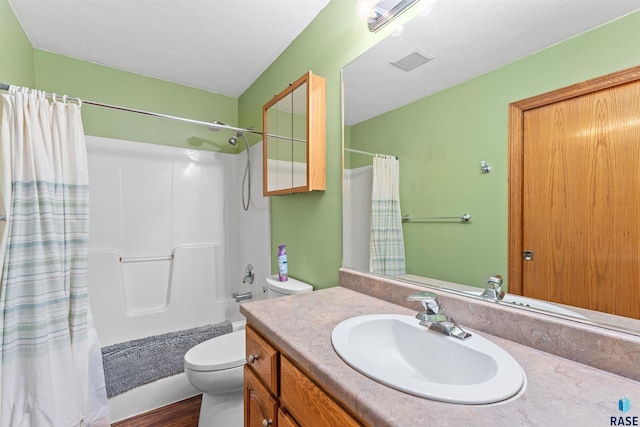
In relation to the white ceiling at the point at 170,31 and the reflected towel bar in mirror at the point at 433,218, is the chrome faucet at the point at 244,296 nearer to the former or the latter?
the reflected towel bar in mirror at the point at 433,218

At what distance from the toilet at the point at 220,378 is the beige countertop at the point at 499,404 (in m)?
0.75

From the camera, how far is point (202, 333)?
6.68 ft

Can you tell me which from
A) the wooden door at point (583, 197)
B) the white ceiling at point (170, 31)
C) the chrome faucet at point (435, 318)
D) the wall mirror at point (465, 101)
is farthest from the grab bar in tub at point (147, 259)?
the wooden door at point (583, 197)

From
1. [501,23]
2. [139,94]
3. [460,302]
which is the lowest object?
[460,302]

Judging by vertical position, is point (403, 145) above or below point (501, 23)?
below

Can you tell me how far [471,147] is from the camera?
2.96ft

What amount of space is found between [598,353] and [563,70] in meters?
0.69

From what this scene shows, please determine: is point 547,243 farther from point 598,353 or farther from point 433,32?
point 433,32

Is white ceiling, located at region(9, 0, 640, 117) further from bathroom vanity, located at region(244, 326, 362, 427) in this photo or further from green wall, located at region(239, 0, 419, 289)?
bathroom vanity, located at region(244, 326, 362, 427)

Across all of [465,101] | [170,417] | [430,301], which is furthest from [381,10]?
[170,417]

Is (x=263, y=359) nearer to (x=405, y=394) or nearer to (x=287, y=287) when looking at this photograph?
(x=405, y=394)

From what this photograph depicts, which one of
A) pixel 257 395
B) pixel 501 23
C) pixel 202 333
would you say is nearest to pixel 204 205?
pixel 202 333

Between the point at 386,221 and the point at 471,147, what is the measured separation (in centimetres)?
45

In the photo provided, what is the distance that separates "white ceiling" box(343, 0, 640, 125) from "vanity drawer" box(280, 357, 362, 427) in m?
1.04
